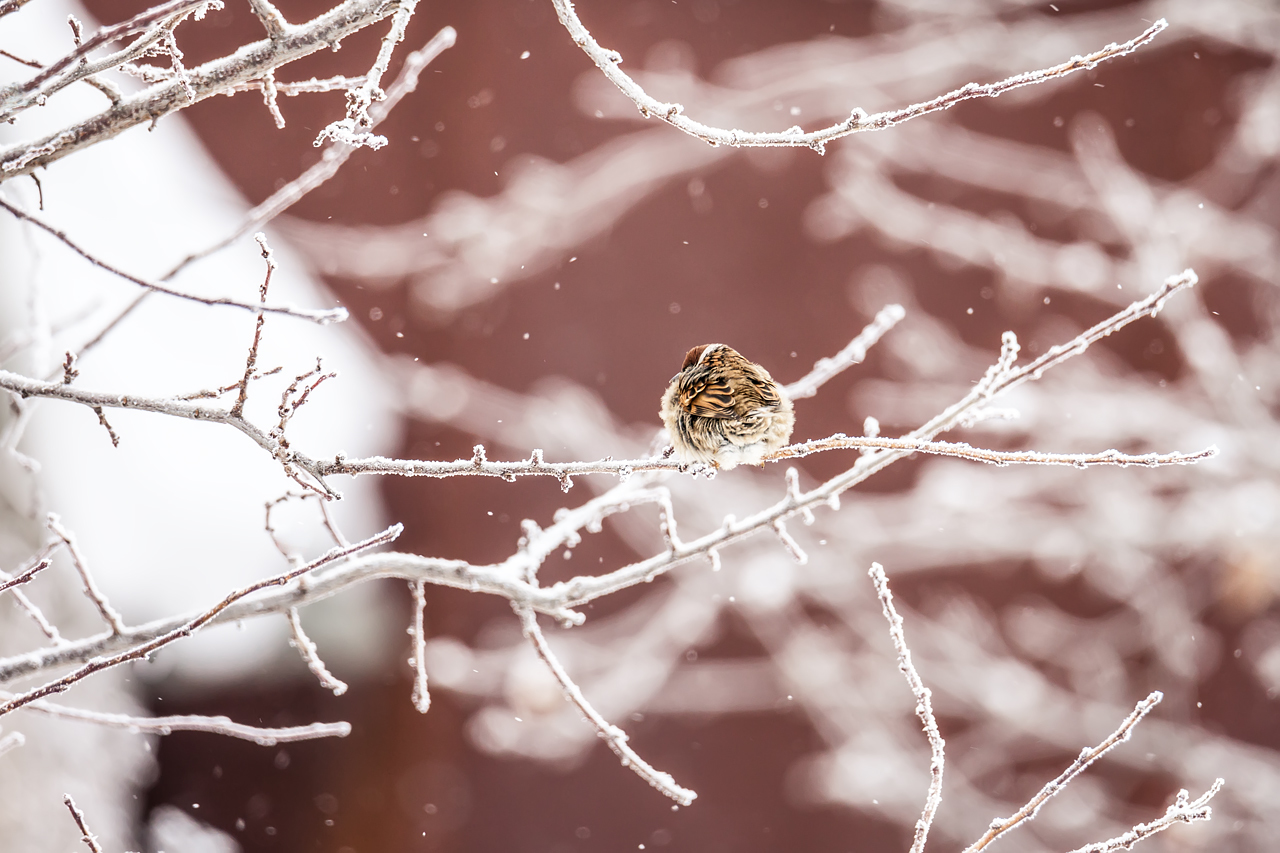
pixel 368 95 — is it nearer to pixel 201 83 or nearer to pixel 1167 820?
pixel 201 83

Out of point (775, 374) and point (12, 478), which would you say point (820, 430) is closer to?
point (775, 374)

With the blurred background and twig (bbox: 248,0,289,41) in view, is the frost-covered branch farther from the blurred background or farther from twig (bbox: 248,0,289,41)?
the blurred background

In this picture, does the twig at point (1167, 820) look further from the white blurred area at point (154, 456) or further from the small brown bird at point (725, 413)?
the white blurred area at point (154, 456)

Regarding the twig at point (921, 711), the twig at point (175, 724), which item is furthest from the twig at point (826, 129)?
the twig at point (175, 724)

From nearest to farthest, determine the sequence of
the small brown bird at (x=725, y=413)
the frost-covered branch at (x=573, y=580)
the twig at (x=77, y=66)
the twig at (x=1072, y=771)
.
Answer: the twig at (x=77, y=66)
the twig at (x=1072, y=771)
the frost-covered branch at (x=573, y=580)
the small brown bird at (x=725, y=413)

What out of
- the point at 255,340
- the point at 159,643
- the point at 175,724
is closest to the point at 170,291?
the point at 255,340

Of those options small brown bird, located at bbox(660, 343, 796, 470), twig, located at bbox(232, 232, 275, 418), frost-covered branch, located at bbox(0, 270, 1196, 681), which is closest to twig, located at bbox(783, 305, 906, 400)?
small brown bird, located at bbox(660, 343, 796, 470)

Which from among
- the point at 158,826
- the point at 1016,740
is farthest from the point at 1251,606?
the point at 158,826
